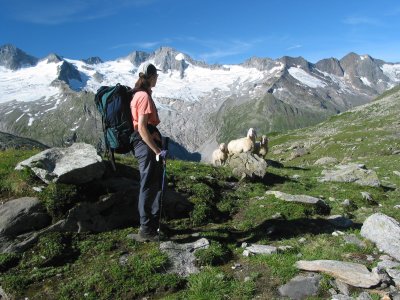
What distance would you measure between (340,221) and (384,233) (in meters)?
2.72

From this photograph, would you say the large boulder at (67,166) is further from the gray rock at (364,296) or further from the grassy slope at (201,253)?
the gray rock at (364,296)

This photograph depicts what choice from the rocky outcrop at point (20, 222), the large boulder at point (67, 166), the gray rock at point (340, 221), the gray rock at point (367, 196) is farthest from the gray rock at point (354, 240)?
the rocky outcrop at point (20, 222)

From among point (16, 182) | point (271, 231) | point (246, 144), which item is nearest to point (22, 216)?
point (16, 182)

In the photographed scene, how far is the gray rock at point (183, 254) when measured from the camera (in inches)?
406

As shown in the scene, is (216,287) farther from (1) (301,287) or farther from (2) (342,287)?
(2) (342,287)

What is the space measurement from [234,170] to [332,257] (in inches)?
421

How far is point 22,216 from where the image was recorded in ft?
38.9

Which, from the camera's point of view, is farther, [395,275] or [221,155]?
[221,155]

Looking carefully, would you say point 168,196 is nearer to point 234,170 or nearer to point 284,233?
point 284,233

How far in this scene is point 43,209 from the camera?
12.4m

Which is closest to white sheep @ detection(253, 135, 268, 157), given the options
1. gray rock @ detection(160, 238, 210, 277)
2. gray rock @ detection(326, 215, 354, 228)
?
gray rock @ detection(326, 215, 354, 228)

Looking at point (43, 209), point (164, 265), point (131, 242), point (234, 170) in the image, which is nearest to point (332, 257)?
point (164, 265)

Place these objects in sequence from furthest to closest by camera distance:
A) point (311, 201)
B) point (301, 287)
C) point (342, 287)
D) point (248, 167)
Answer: point (248, 167) < point (311, 201) < point (301, 287) < point (342, 287)

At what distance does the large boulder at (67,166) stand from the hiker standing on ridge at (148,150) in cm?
283
